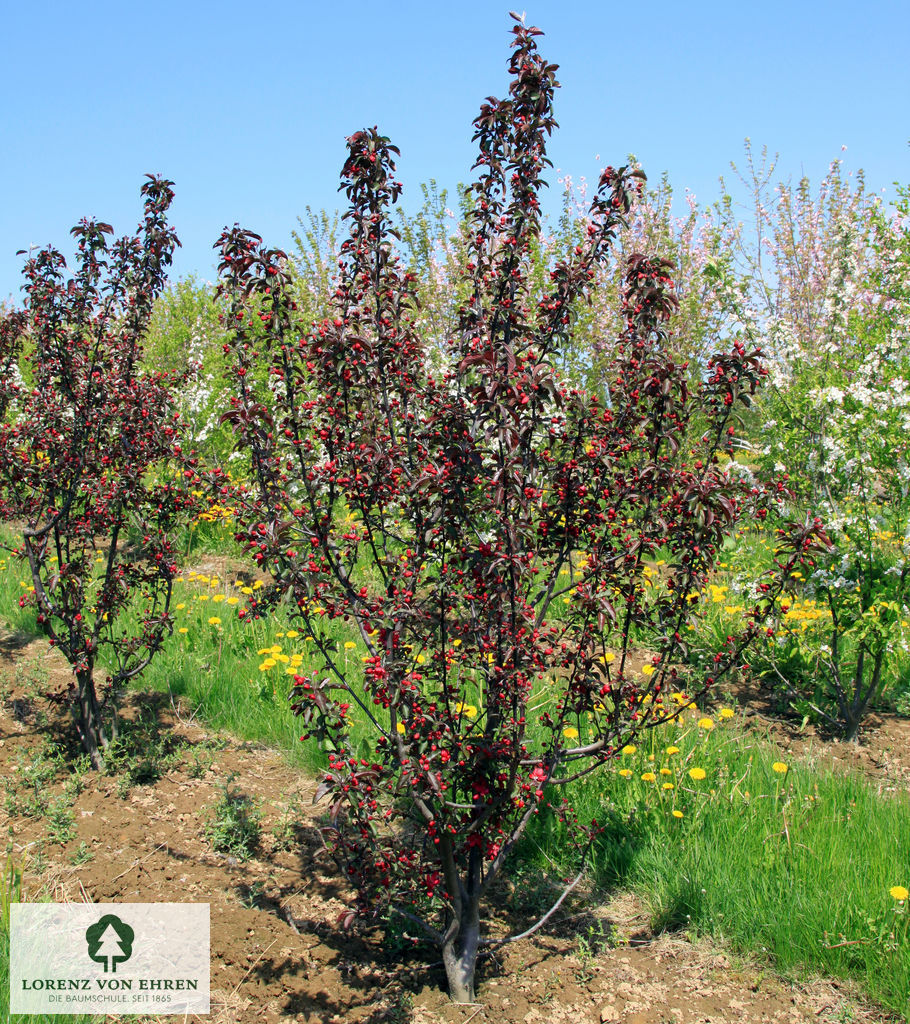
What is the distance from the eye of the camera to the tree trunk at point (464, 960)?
292cm

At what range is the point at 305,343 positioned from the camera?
2.84 m

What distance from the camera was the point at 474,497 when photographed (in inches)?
104

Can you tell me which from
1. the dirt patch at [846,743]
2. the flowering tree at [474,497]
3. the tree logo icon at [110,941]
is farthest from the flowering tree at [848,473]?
the tree logo icon at [110,941]

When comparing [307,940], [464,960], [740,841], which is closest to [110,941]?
[307,940]

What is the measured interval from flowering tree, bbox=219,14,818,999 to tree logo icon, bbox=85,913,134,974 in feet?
3.10

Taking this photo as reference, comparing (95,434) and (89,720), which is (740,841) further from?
(95,434)

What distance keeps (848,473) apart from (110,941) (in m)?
4.78

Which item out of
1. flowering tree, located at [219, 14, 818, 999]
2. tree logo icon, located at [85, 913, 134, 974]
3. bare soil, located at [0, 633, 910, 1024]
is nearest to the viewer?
flowering tree, located at [219, 14, 818, 999]

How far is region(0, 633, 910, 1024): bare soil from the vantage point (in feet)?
9.27

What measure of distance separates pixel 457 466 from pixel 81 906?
2.44 m

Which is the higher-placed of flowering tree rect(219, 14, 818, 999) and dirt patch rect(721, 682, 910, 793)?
flowering tree rect(219, 14, 818, 999)

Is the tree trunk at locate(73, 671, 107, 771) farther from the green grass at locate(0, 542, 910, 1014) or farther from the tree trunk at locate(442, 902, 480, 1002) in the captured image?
the tree trunk at locate(442, 902, 480, 1002)

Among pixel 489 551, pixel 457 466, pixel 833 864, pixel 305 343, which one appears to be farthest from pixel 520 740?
pixel 305 343

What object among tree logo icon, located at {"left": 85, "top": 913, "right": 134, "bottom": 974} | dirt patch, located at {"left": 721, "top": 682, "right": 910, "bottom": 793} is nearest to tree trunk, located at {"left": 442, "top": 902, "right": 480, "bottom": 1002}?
tree logo icon, located at {"left": 85, "top": 913, "right": 134, "bottom": 974}
